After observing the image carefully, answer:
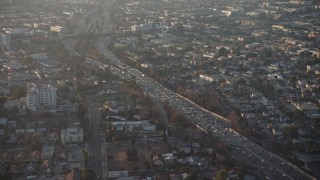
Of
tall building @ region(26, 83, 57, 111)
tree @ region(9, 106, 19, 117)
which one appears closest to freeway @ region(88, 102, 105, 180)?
tall building @ region(26, 83, 57, 111)

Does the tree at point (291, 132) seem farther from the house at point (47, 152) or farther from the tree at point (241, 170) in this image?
the house at point (47, 152)

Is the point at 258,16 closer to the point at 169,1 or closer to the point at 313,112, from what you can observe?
the point at 169,1

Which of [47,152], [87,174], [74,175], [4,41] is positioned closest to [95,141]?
[47,152]

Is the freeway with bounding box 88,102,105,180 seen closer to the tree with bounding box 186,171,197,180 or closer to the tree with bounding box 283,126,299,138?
the tree with bounding box 186,171,197,180

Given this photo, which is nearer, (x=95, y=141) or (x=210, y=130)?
(x=95, y=141)

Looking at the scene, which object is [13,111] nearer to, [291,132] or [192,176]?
[192,176]
